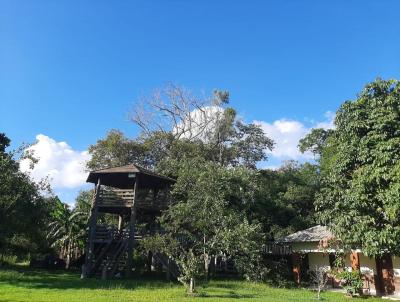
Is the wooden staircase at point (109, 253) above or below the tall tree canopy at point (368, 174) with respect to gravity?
below

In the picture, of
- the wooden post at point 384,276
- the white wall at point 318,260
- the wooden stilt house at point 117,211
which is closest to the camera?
the wooden post at point 384,276

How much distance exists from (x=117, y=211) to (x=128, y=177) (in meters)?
3.00

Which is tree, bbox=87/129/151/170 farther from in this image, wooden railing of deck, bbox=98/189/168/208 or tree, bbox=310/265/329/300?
tree, bbox=310/265/329/300

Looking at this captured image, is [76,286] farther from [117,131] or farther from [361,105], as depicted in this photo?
[117,131]

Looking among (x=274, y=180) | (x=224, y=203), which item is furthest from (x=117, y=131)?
(x=224, y=203)

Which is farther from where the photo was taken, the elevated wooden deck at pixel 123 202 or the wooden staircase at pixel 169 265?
the elevated wooden deck at pixel 123 202

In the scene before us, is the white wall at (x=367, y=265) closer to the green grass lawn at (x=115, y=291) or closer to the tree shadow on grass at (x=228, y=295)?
the green grass lawn at (x=115, y=291)

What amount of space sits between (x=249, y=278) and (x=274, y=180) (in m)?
12.9

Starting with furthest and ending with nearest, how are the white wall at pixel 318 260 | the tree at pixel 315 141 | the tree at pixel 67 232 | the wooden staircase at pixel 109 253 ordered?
the tree at pixel 315 141 → the tree at pixel 67 232 → the white wall at pixel 318 260 → the wooden staircase at pixel 109 253

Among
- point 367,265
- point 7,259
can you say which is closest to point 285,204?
point 367,265

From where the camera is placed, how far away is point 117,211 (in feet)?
90.7

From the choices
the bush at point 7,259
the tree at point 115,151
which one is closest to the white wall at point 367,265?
the tree at point 115,151

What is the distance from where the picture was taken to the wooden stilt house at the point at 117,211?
2395 centimetres

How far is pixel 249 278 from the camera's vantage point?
2350cm
